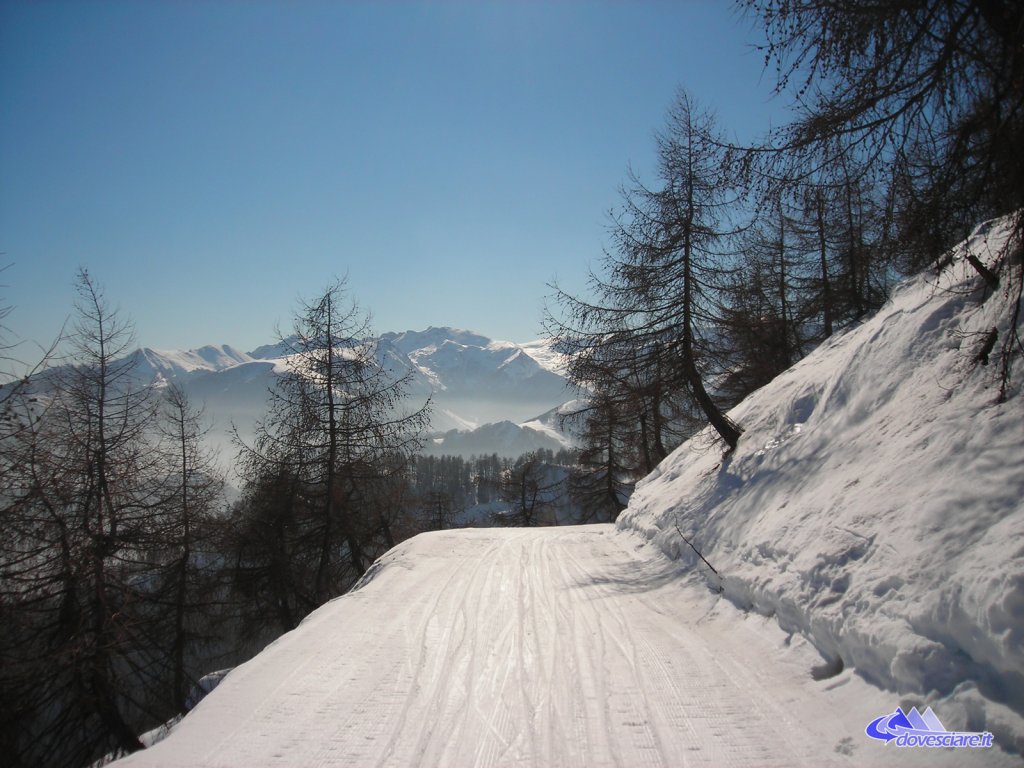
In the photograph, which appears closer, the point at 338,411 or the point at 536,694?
the point at 536,694

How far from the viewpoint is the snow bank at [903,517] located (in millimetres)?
3088

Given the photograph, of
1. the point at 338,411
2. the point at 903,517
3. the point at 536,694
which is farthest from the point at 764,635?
the point at 338,411

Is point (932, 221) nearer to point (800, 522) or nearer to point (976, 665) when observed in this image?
point (800, 522)

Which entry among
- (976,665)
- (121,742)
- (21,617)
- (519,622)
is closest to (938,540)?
(976,665)

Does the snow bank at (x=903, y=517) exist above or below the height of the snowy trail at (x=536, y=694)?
above

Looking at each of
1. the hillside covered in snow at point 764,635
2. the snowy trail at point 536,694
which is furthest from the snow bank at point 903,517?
the snowy trail at point 536,694

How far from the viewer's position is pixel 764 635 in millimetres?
4855

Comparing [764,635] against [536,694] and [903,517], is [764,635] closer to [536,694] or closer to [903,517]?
[903,517]

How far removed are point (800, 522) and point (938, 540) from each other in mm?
1997

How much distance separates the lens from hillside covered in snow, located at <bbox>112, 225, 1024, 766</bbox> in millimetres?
3217

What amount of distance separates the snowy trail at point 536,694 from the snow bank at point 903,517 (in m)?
0.32

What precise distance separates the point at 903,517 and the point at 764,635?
164 cm

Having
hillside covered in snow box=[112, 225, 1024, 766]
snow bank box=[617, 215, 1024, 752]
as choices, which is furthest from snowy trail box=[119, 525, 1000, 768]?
snow bank box=[617, 215, 1024, 752]

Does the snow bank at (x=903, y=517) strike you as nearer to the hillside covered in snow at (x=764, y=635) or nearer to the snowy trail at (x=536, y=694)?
the hillside covered in snow at (x=764, y=635)
